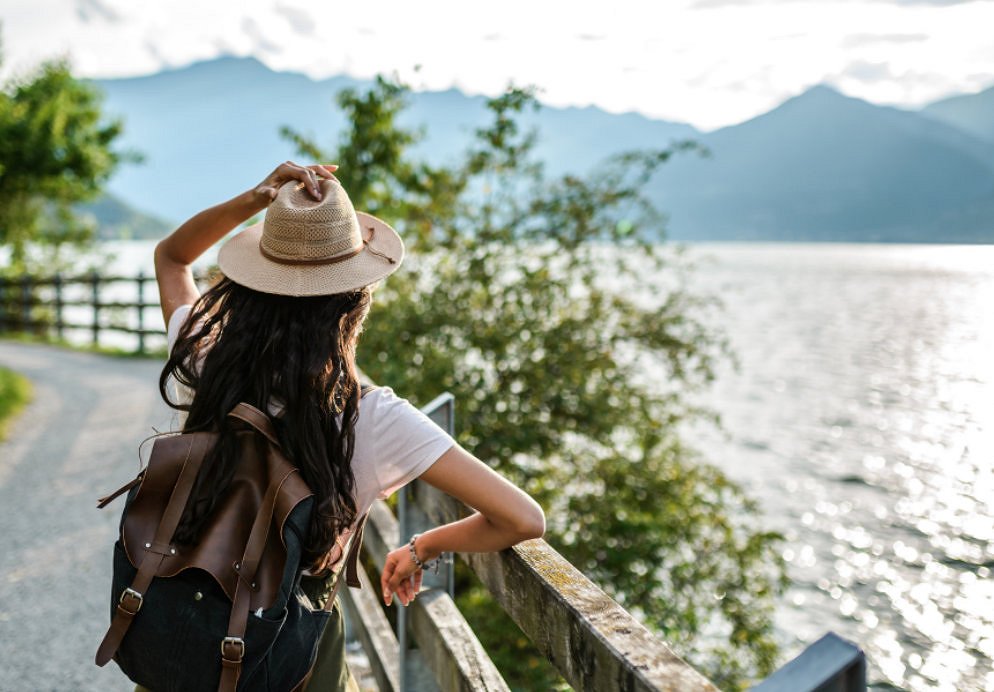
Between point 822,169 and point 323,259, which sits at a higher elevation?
point 822,169

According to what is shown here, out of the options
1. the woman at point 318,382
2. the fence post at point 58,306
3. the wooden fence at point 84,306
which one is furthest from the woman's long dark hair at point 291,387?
the fence post at point 58,306

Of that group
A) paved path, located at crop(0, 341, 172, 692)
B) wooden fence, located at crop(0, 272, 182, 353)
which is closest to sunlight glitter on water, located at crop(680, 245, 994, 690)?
paved path, located at crop(0, 341, 172, 692)

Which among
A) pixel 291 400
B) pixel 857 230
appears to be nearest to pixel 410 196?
pixel 291 400

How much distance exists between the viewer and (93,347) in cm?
1555

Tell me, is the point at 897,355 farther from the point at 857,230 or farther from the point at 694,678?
the point at 857,230

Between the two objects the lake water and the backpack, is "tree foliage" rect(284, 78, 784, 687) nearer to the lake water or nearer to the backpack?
the lake water

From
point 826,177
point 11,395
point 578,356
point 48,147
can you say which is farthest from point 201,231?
point 826,177

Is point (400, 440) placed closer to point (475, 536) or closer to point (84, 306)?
point (475, 536)

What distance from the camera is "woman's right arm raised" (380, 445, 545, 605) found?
5.51ft

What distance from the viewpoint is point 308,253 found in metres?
1.73

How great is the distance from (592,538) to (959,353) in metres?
29.9

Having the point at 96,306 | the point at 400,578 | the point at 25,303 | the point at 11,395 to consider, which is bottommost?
the point at 25,303

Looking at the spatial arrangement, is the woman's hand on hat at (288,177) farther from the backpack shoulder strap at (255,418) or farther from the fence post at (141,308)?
the fence post at (141,308)

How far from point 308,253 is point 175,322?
1.90 feet
